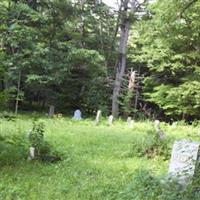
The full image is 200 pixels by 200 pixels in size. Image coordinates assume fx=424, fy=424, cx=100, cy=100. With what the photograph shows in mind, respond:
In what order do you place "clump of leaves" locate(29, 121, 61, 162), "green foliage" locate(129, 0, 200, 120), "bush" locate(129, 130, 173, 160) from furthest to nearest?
"green foliage" locate(129, 0, 200, 120) < "bush" locate(129, 130, 173, 160) < "clump of leaves" locate(29, 121, 61, 162)

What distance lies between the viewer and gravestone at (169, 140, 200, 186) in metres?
6.02

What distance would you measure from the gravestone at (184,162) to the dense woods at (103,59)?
567 inches

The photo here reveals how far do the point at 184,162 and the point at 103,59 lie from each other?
57.2 feet

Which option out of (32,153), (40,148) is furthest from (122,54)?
(32,153)

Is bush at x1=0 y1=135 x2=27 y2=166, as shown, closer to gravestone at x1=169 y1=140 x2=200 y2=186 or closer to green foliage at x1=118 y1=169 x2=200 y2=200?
green foliage at x1=118 y1=169 x2=200 y2=200

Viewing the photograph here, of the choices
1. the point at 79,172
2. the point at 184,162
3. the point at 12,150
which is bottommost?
the point at 79,172

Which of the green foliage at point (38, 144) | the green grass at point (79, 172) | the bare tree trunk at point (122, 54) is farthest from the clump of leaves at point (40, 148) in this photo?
the bare tree trunk at point (122, 54)

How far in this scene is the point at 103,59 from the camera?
23531 mm

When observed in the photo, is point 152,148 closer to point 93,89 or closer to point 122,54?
point 93,89

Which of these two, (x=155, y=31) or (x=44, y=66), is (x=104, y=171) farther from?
(x=155, y=31)

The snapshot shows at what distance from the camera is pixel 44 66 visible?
21156mm

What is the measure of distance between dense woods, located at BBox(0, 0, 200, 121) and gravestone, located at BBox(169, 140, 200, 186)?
47.3 feet

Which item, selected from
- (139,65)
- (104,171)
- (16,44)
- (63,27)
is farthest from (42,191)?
(139,65)

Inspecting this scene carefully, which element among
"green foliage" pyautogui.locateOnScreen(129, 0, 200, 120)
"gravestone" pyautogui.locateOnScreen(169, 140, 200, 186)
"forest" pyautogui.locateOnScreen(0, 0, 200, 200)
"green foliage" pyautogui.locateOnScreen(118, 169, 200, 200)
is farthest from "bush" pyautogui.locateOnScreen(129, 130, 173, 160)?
"green foliage" pyautogui.locateOnScreen(129, 0, 200, 120)
